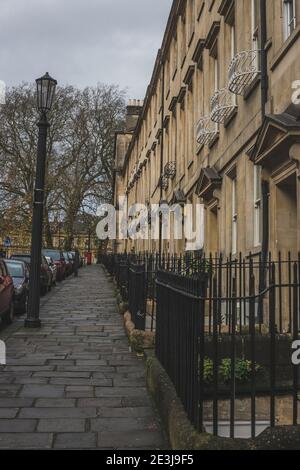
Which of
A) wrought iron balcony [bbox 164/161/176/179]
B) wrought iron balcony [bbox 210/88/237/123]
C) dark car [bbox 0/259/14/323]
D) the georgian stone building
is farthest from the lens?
wrought iron balcony [bbox 164/161/176/179]

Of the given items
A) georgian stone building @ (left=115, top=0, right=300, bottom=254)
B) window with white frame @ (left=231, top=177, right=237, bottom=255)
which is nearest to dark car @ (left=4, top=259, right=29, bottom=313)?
georgian stone building @ (left=115, top=0, right=300, bottom=254)

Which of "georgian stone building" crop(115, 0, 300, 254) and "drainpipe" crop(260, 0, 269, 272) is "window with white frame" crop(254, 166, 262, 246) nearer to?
"georgian stone building" crop(115, 0, 300, 254)

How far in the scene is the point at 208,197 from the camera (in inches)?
622

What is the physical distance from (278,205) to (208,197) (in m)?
6.04

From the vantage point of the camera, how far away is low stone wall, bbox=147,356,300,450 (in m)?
3.41

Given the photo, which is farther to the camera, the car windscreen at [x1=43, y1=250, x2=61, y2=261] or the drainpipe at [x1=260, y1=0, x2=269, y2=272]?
the car windscreen at [x1=43, y1=250, x2=61, y2=261]

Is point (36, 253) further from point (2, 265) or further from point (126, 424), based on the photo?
point (126, 424)

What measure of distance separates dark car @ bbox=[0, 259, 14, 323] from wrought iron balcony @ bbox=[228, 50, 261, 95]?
6.28m

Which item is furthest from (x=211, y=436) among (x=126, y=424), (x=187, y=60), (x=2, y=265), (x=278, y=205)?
(x=187, y=60)

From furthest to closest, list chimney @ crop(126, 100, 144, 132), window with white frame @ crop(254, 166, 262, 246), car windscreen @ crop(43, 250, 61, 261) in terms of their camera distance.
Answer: chimney @ crop(126, 100, 144, 132), car windscreen @ crop(43, 250, 61, 261), window with white frame @ crop(254, 166, 262, 246)

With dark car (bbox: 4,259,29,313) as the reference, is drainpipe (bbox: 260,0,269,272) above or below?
above

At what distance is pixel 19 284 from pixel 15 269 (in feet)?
5.10

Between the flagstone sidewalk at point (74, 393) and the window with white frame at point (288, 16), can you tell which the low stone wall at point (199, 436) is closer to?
the flagstone sidewalk at point (74, 393)

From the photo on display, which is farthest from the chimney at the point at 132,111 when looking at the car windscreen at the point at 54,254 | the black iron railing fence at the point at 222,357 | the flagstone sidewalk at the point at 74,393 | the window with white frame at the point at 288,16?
the black iron railing fence at the point at 222,357
